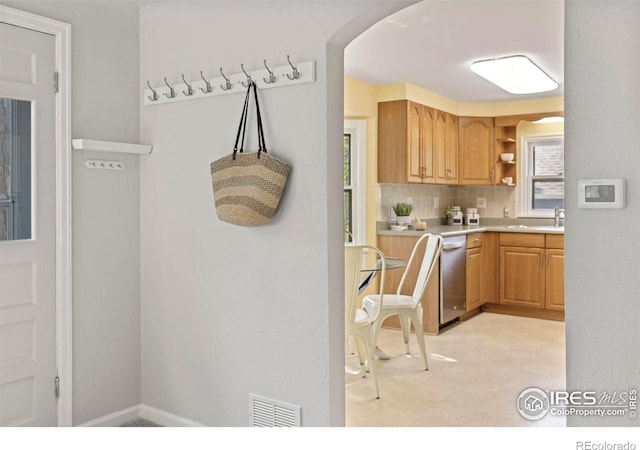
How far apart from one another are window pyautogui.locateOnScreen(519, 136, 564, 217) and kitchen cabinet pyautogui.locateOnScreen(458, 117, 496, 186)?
21.8 inches

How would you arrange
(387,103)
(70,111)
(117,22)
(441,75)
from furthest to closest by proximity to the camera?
(387,103) → (441,75) → (117,22) → (70,111)

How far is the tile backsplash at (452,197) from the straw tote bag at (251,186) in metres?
3.49

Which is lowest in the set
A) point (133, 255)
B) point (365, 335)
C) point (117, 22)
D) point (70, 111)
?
point (365, 335)

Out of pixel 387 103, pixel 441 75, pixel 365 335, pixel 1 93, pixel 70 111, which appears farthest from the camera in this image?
pixel 387 103

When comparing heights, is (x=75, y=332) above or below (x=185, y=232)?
below

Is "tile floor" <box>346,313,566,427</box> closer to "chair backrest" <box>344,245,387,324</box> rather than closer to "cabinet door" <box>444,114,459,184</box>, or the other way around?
"chair backrest" <box>344,245,387,324</box>

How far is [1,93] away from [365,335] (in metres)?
2.41

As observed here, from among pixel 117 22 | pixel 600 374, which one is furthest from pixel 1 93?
pixel 600 374

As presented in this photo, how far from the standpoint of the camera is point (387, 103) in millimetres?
5562

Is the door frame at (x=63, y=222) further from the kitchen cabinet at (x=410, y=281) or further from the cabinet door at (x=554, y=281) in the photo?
the cabinet door at (x=554, y=281)

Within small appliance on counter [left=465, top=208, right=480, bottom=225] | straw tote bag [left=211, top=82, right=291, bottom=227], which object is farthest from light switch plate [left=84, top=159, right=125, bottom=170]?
small appliance on counter [left=465, top=208, right=480, bottom=225]

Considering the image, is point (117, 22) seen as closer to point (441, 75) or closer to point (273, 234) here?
point (273, 234)

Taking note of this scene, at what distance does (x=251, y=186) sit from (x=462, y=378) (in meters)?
2.38

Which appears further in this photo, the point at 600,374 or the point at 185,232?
the point at 185,232
